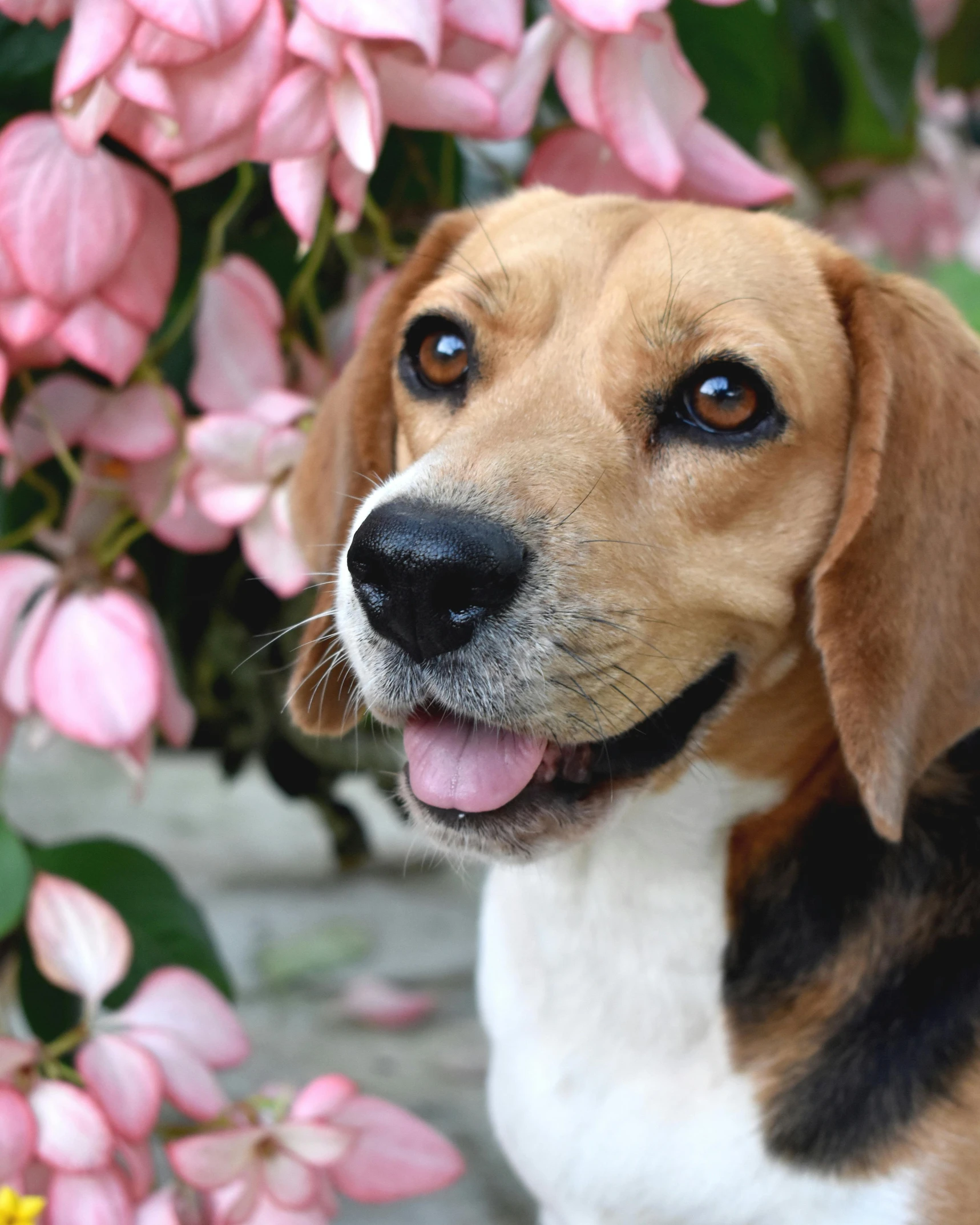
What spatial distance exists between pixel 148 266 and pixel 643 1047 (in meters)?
1.19

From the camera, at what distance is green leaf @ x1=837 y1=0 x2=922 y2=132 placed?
6.50ft

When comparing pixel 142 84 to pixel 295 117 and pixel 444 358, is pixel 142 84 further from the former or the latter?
pixel 444 358

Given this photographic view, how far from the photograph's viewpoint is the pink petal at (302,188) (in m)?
1.57

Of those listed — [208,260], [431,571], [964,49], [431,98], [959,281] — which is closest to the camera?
[431,571]

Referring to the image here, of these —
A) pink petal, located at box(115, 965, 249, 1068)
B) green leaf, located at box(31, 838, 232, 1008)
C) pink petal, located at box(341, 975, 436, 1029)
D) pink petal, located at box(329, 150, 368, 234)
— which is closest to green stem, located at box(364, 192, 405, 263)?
pink petal, located at box(329, 150, 368, 234)

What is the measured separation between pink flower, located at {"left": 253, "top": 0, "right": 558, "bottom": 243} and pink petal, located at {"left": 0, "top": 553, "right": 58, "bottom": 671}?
562 millimetres

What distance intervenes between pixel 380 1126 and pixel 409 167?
1423 mm

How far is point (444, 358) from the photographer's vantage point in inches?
71.8

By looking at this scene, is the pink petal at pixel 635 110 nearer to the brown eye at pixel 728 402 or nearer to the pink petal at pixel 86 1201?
the brown eye at pixel 728 402

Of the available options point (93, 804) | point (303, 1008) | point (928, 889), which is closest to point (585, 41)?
point (928, 889)

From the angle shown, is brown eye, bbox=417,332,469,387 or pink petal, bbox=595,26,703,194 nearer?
pink petal, bbox=595,26,703,194

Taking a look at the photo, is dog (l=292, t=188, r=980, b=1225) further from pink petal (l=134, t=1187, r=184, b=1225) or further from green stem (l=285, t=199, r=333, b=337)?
pink petal (l=134, t=1187, r=184, b=1225)

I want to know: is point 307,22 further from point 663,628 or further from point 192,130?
point 663,628

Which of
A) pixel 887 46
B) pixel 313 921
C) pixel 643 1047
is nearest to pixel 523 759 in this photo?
pixel 643 1047
